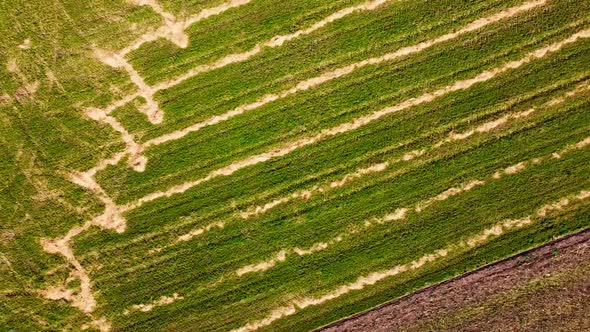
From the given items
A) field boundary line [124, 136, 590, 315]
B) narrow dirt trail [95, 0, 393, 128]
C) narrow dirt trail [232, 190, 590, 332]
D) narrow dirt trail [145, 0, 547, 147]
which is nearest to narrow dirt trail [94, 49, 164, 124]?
narrow dirt trail [95, 0, 393, 128]

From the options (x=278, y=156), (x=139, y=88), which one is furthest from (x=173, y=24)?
(x=278, y=156)

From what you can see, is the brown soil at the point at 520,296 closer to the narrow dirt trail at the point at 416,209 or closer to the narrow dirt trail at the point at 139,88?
the narrow dirt trail at the point at 416,209

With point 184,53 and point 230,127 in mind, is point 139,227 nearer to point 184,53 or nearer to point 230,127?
point 230,127

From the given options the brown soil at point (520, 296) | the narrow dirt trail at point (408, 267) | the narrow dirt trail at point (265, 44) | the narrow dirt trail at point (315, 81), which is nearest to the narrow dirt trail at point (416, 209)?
the narrow dirt trail at point (408, 267)

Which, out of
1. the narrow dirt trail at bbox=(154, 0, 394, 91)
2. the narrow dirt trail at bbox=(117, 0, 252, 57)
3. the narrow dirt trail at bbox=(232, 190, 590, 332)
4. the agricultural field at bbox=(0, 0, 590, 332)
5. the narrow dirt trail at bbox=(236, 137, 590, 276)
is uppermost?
the narrow dirt trail at bbox=(117, 0, 252, 57)

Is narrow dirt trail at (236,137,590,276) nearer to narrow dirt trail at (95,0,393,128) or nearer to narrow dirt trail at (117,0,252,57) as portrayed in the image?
narrow dirt trail at (95,0,393,128)

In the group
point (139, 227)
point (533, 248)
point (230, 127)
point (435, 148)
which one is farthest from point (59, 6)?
point (533, 248)
